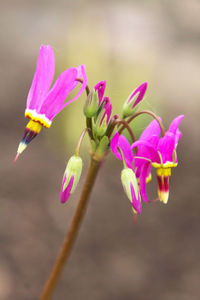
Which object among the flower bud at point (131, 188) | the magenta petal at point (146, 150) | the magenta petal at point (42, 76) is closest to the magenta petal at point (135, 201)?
the flower bud at point (131, 188)

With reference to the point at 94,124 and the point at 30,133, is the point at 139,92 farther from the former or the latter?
the point at 30,133

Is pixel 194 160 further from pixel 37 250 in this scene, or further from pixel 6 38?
pixel 6 38

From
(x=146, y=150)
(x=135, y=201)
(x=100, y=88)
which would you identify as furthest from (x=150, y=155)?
(x=100, y=88)

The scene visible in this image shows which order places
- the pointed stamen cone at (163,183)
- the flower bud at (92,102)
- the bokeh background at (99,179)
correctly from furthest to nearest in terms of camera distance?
the bokeh background at (99,179), the pointed stamen cone at (163,183), the flower bud at (92,102)

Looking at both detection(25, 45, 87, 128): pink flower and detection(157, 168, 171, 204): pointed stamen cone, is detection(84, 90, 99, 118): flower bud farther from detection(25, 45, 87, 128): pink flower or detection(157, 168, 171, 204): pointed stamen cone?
detection(157, 168, 171, 204): pointed stamen cone

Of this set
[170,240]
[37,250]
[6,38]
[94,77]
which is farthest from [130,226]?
[6,38]

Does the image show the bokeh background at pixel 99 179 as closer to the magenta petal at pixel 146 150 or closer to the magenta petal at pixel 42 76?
the magenta petal at pixel 146 150
